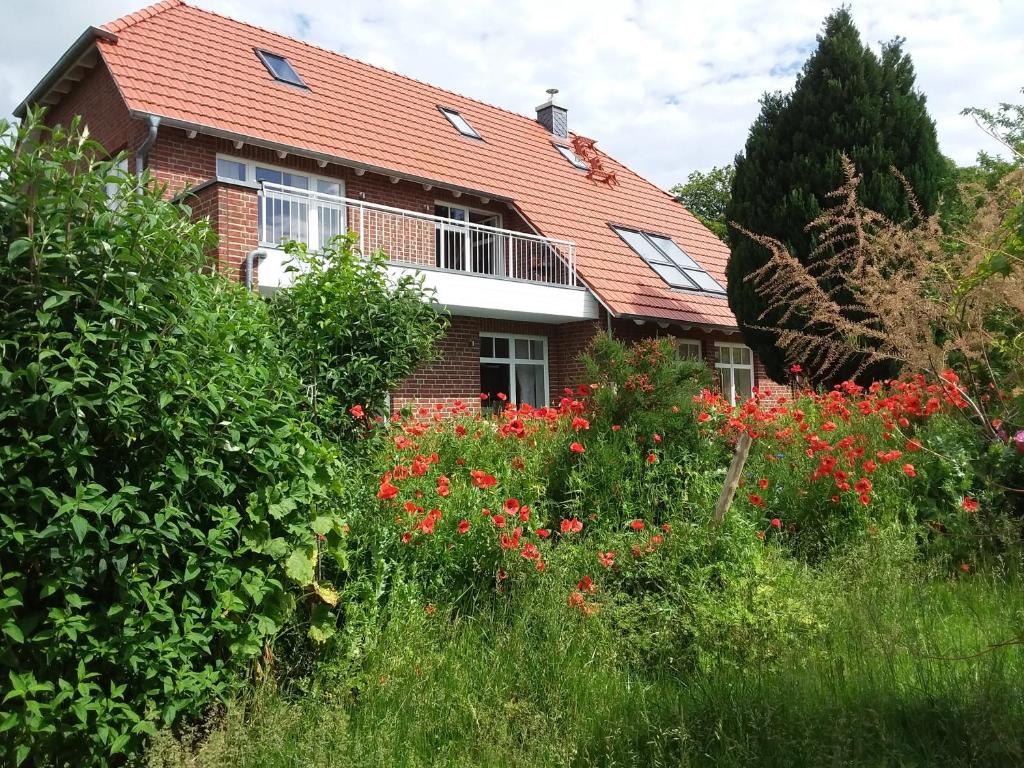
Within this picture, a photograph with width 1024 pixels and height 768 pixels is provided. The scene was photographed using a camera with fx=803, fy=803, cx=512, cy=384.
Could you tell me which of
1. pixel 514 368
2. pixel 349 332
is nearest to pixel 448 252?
pixel 514 368

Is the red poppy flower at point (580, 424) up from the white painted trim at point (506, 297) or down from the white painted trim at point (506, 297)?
down

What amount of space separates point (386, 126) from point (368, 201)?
236 cm

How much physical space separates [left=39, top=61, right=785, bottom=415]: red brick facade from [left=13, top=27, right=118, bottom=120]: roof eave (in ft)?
1.06

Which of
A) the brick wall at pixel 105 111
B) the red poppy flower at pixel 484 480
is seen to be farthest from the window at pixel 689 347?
the red poppy flower at pixel 484 480

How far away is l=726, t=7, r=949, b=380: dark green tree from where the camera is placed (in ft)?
42.7

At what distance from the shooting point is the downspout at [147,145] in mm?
10844

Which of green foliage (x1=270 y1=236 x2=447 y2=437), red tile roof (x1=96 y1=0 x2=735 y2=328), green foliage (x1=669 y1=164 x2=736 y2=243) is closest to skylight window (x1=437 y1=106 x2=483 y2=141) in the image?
red tile roof (x1=96 y1=0 x2=735 y2=328)

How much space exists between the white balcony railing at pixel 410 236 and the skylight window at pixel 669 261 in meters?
2.68

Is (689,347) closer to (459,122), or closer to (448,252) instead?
(448,252)

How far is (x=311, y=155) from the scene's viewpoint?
1256 cm

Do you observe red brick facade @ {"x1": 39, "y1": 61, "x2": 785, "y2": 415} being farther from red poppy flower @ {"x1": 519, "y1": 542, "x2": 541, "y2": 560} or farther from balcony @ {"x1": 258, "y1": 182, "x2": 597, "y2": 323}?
red poppy flower @ {"x1": 519, "y1": 542, "x2": 541, "y2": 560}

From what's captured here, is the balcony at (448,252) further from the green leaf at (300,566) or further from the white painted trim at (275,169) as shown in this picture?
the green leaf at (300,566)

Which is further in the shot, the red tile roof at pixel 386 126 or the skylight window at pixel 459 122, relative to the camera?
the skylight window at pixel 459 122

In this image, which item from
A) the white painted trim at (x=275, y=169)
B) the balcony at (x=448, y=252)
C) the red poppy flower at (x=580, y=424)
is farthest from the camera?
the white painted trim at (x=275, y=169)
